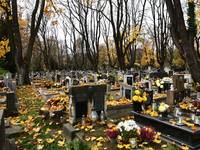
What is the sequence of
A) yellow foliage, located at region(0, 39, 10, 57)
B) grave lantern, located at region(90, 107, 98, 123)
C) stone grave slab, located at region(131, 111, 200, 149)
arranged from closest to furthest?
stone grave slab, located at region(131, 111, 200, 149) < grave lantern, located at region(90, 107, 98, 123) < yellow foliage, located at region(0, 39, 10, 57)

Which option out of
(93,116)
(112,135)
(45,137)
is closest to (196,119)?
(112,135)

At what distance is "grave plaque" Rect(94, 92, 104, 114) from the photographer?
571cm

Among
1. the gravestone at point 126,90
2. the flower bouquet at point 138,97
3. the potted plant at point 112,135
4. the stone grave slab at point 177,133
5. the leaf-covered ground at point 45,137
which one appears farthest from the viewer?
the gravestone at point 126,90

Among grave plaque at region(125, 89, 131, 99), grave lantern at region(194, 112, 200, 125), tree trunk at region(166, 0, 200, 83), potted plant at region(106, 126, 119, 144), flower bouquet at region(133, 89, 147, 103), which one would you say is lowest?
potted plant at region(106, 126, 119, 144)

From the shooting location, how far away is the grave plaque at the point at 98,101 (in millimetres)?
5711

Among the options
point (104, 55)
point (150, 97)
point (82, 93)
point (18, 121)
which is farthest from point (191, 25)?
point (104, 55)

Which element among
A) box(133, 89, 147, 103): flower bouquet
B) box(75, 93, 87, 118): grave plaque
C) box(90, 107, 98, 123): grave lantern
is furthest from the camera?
box(133, 89, 147, 103): flower bouquet

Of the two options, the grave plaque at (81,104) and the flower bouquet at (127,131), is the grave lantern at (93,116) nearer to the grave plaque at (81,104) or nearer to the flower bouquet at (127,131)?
the grave plaque at (81,104)

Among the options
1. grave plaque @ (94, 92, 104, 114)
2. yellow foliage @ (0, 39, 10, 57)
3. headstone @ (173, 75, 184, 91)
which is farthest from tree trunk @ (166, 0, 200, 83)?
yellow foliage @ (0, 39, 10, 57)

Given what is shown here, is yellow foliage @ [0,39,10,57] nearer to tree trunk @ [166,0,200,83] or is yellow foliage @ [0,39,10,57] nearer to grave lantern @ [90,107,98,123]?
grave lantern @ [90,107,98,123]

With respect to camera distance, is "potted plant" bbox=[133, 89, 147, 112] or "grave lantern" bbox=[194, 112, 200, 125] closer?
"grave lantern" bbox=[194, 112, 200, 125]

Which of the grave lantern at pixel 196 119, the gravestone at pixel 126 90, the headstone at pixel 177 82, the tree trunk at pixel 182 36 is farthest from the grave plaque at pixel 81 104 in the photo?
the tree trunk at pixel 182 36

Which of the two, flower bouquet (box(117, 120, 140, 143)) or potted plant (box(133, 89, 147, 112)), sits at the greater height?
potted plant (box(133, 89, 147, 112))

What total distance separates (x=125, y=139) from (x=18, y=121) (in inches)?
177
